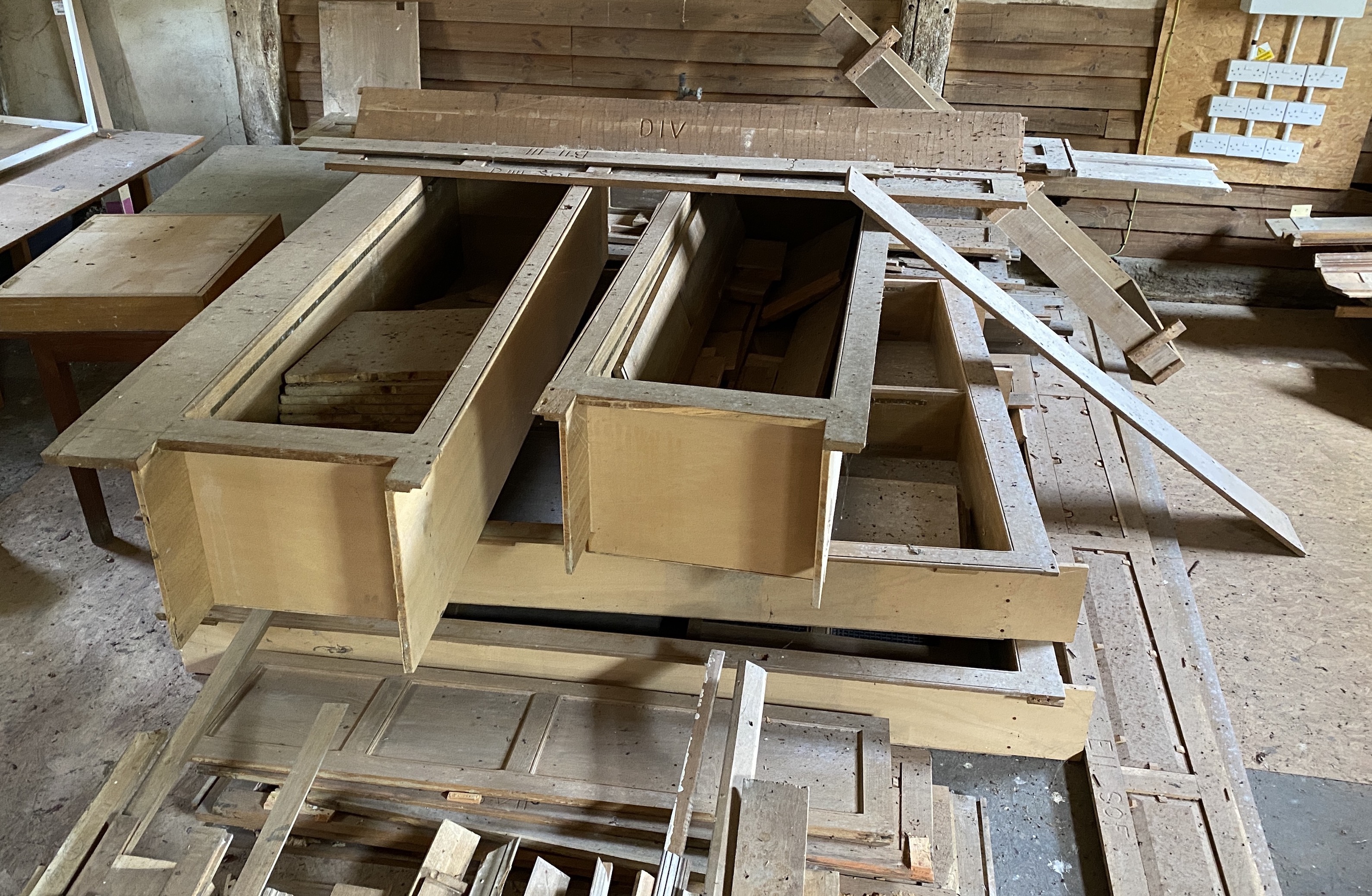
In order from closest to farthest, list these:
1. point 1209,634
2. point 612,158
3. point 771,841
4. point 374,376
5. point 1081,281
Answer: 1. point 771,841
2. point 374,376
3. point 1209,634
4. point 612,158
5. point 1081,281

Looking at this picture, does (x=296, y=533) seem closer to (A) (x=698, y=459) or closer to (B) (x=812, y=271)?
(A) (x=698, y=459)

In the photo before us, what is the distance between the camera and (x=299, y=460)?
1768 mm

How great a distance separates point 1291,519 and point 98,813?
11.3 ft

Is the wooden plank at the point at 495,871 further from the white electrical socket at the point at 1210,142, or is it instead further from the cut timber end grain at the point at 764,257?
the white electrical socket at the point at 1210,142

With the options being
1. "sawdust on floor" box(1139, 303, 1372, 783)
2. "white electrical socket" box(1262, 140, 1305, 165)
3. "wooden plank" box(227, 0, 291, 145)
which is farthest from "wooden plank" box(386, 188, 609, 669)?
"white electrical socket" box(1262, 140, 1305, 165)

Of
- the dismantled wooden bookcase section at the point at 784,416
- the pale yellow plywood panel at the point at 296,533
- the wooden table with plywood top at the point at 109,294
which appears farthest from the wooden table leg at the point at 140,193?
the pale yellow plywood panel at the point at 296,533

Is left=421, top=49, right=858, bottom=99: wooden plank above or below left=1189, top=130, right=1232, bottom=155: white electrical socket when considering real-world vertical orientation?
above

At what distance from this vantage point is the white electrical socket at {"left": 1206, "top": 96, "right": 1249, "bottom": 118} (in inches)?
174

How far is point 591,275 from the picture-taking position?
10.3ft

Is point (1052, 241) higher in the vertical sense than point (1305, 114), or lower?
lower

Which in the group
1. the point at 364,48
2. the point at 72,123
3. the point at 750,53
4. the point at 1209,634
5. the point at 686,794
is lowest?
the point at 1209,634

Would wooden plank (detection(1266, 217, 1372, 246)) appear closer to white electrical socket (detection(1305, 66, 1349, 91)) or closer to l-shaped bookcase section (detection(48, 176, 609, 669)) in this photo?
white electrical socket (detection(1305, 66, 1349, 91))

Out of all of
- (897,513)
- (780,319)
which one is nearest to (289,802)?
(897,513)

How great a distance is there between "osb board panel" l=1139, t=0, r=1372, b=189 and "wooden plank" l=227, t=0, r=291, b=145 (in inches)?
161
